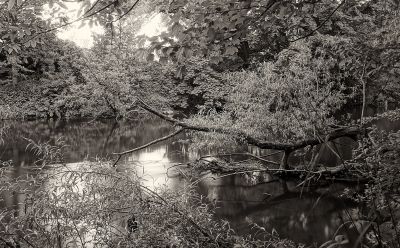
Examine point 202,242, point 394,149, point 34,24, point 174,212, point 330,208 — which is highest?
point 34,24

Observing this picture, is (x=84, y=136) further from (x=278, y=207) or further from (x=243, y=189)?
(x=278, y=207)

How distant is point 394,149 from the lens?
8.68ft

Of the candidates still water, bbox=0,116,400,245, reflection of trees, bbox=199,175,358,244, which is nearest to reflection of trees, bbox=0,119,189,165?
still water, bbox=0,116,400,245

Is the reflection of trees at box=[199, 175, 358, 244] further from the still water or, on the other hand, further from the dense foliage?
the dense foliage

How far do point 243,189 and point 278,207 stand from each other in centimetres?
136

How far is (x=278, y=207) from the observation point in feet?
26.2

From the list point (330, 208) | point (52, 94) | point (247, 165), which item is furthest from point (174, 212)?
point (52, 94)

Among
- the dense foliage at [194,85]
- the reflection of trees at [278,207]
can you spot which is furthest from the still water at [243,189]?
the dense foliage at [194,85]

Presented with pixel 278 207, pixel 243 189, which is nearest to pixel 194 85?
pixel 243 189

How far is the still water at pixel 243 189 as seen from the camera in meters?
6.82

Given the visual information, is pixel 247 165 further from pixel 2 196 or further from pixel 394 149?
pixel 394 149

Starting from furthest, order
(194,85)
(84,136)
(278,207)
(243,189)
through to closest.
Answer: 1. (194,85)
2. (84,136)
3. (243,189)
4. (278,207)

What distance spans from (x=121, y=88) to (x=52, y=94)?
5.68 m

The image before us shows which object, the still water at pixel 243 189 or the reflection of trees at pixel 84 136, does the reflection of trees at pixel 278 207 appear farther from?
the reflection of trees at pixel 84 136
